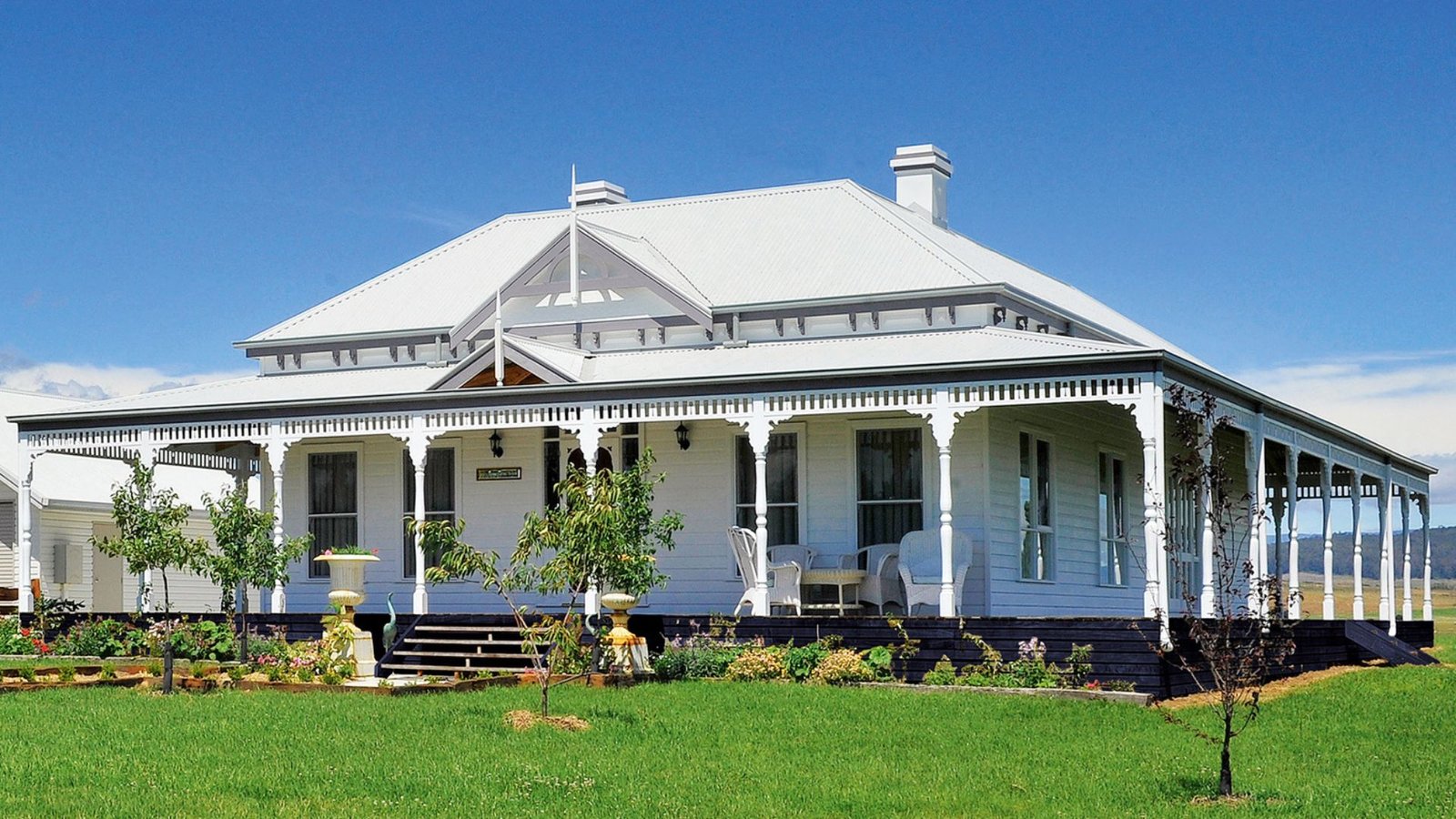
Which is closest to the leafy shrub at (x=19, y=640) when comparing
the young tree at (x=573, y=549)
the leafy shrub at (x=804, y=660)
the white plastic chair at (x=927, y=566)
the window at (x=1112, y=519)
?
the young tree at (x=573, y=549)

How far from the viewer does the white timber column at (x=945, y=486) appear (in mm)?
20688

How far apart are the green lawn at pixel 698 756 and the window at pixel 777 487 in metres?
5.11

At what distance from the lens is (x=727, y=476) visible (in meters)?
24.7

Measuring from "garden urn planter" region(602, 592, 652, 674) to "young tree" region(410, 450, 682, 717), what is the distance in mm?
643

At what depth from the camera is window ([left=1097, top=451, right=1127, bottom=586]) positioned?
26.9 metres

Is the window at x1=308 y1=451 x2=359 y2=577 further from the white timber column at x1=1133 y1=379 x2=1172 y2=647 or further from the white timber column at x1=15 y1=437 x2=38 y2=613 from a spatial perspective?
the white timber column at x1=1133 y1=379 x2=1172 y2=647

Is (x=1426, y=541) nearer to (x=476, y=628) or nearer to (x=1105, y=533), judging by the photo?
(x=1105, y=533)

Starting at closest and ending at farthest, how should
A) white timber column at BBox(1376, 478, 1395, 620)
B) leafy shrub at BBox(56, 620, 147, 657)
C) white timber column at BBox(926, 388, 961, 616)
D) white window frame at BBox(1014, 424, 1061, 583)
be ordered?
white timber column at BBox(926, 388, 961, 616), white window frame at BBox(1014, 424, 1061, 583), leafy shrub at BBox(56, 620, 147, 657), white timber column at BBox(1376, 478, 1395, 620)

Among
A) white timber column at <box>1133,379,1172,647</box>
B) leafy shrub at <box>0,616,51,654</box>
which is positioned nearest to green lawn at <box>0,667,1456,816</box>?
white timber column at <box>1133,379,1172,647</box>

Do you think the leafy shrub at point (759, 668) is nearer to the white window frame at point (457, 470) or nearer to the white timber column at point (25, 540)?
the white window frame at point (457, 470)

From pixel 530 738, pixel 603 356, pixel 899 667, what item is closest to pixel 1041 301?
pixel 603 356

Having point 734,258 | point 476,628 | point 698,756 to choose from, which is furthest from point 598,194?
point 698,756

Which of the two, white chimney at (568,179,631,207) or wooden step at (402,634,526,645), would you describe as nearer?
wooden step at (402,634,526,645)

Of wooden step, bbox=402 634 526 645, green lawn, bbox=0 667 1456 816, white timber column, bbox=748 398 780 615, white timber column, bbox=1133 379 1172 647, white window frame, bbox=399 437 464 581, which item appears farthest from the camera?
white window frame, bbox=399 437 464 581
